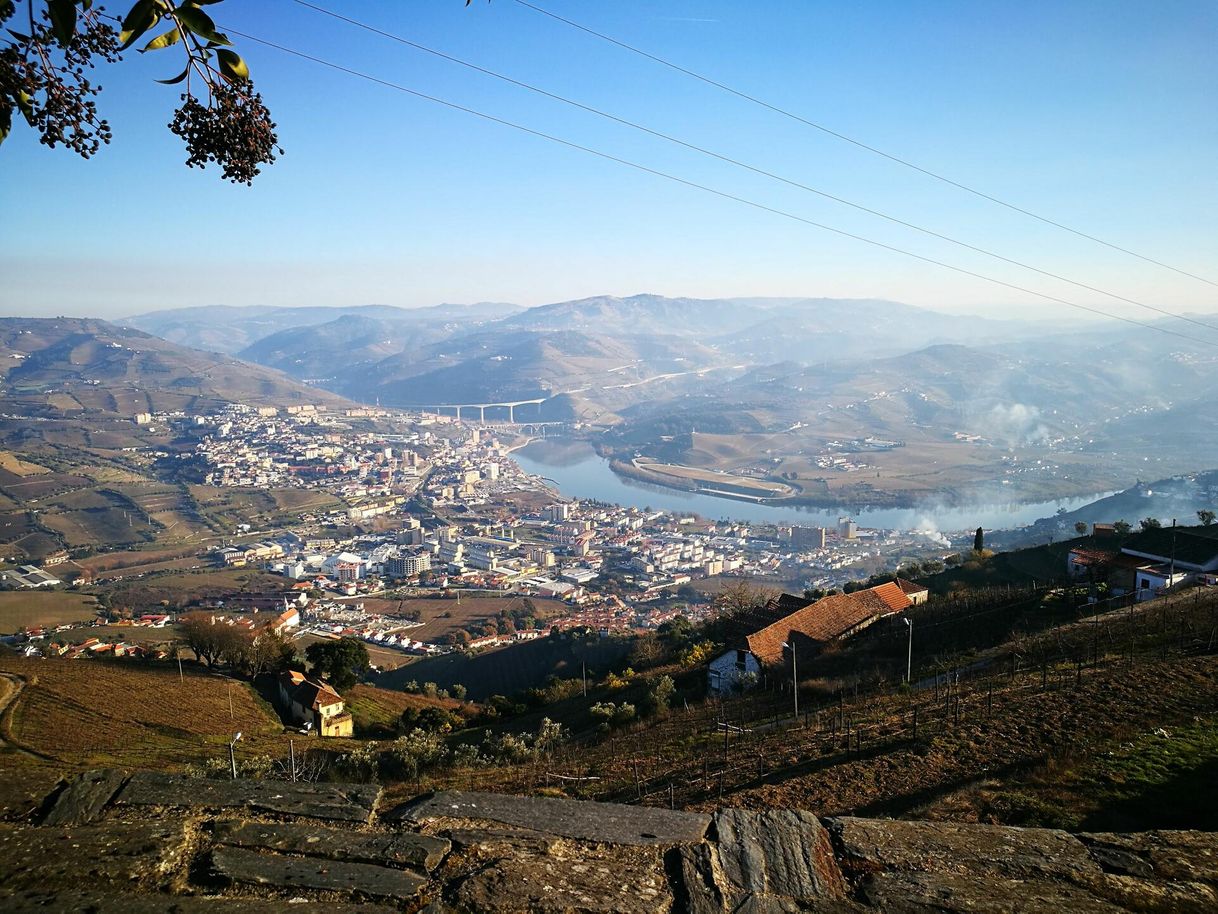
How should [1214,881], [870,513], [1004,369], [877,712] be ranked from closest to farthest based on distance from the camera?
[1214,881]
[877,712]
[870,513]
[1004,369]

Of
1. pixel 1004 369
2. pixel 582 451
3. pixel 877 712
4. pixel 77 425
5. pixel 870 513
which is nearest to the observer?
pixel 877 712

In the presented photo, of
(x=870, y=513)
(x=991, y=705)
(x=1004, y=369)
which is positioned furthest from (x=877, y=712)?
(x=1004, y=369)

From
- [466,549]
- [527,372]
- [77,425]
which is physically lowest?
[466,549]

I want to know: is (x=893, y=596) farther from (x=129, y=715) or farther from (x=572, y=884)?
(x=572, y=884)

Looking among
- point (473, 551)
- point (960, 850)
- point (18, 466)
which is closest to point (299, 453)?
point (18, 466)

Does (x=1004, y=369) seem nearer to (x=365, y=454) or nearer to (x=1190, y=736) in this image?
(x=365, y=454)

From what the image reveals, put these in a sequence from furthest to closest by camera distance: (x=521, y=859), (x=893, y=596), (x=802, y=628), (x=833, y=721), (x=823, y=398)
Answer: (x=823, y=398)
(x=893, y=596)
(x=802, y=628)
(x=833, y=721)
(x=521, y=859)

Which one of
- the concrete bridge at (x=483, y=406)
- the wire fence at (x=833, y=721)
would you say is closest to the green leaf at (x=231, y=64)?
the wire fence at (x=833, y=721)
